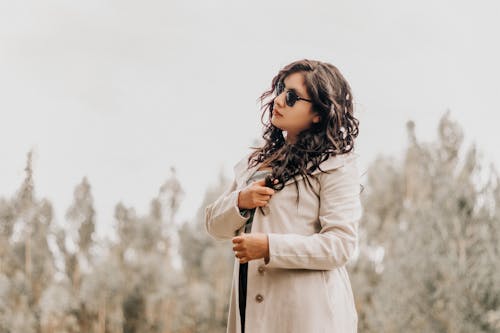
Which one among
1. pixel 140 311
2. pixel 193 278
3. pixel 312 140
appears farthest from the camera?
pixel 193 278

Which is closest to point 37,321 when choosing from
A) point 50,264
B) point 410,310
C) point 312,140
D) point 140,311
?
point 50,264

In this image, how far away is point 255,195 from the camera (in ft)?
4.41

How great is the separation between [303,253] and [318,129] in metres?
0.30

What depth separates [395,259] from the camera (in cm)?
864

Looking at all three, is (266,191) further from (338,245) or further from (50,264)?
(50,264)

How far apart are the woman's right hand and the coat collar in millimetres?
58

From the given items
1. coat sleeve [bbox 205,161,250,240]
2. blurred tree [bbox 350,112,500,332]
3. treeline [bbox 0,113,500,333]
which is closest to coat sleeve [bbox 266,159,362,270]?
coat sleeve [bbox 205,161,250,240]

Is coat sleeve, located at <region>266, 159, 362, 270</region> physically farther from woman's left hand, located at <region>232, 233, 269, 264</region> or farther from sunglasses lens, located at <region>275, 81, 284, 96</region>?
sunglasses lens, located at <region>275, 81, 284, 96</region>

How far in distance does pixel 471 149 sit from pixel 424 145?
1612mm

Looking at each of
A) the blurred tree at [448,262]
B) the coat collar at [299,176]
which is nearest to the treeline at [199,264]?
the blurred tree at [448,262]

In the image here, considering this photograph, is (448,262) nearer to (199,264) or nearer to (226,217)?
(199,264)

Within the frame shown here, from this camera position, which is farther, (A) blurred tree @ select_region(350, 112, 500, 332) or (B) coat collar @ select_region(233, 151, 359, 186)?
(A) blurred tree @ select_region(350, 112, 500, 332)

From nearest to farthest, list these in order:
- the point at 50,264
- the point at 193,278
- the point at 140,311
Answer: the point at 50,264 → the point at 140,311 → the point at 193,278

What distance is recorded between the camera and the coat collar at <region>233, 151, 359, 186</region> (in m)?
1.39
